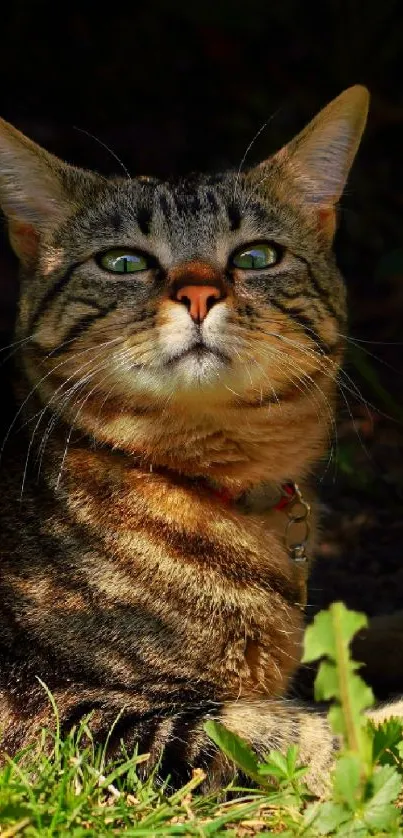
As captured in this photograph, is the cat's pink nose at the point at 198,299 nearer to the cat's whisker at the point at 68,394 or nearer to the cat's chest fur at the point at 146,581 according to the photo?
the cat's whisker at the point at 68,394

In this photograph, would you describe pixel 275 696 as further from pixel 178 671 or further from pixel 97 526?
pixel 97 526

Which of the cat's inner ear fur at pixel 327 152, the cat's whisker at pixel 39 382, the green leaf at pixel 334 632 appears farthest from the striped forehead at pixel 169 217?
the green leaf at pixel 334 632

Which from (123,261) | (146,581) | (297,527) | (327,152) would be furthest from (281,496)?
(327,152)

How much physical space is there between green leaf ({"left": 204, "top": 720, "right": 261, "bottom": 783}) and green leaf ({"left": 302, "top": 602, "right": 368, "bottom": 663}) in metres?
0.43

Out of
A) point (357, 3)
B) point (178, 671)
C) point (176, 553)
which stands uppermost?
point (357, 3)

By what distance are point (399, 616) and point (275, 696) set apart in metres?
0.95

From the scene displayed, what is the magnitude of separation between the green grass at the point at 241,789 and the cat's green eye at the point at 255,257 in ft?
4.00

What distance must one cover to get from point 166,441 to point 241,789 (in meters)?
0.94

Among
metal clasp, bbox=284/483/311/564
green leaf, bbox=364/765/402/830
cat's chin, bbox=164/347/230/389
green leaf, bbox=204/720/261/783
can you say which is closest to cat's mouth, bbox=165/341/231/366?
cat's chin, bbox=164/347/230/389

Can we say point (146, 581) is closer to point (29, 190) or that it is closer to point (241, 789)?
point (241, 789)

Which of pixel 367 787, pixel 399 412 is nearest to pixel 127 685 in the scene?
pixel 367 787

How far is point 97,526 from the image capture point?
305 centimetres

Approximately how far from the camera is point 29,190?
3.29 metres

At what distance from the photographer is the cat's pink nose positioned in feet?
9.35
